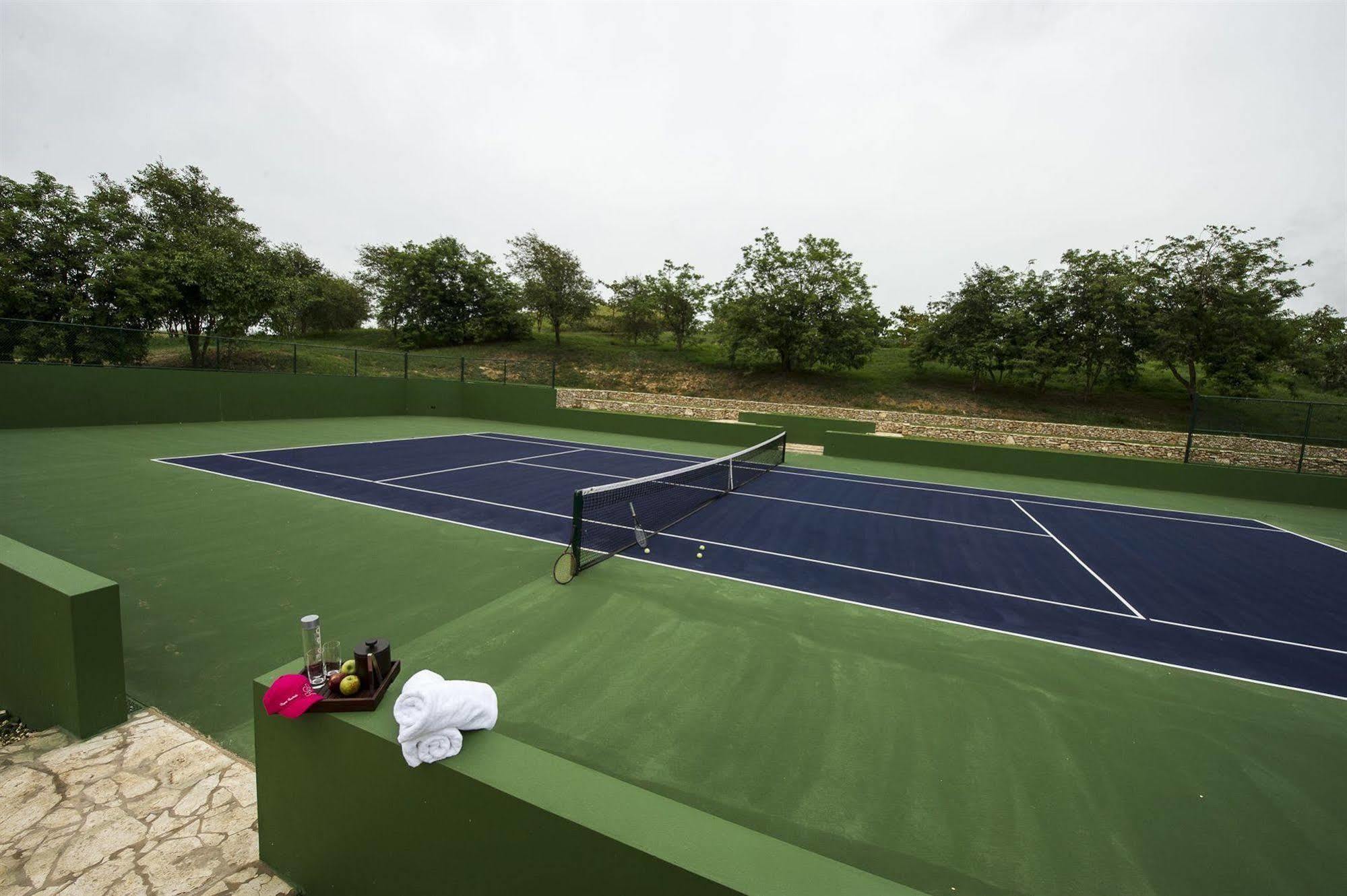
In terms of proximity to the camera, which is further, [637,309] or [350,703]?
[637,309]

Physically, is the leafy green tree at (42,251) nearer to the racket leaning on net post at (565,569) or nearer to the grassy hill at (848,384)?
the grassy hill at (848,384)

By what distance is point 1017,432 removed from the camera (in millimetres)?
22938

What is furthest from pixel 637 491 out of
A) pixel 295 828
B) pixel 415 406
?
pixel 415 406

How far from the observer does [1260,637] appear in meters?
5.47

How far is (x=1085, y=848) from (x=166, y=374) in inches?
856

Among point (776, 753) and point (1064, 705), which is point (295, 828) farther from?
point (1064, 705)

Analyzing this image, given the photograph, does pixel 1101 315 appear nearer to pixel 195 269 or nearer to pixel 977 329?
pixel 977 329

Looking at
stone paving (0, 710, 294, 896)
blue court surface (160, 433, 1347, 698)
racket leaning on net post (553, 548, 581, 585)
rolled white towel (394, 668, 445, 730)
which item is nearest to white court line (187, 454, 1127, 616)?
blue court surface (160, 433, 1347, 698)

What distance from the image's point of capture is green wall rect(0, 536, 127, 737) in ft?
9.70

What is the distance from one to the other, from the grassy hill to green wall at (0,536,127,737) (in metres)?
22.8

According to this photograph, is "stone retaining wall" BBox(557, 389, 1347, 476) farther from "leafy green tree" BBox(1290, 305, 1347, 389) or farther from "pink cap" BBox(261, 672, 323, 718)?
"pink cap" BBox(261, 672, 323, 718)

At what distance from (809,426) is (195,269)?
2284cm

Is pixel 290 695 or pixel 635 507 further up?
pixel 290 695

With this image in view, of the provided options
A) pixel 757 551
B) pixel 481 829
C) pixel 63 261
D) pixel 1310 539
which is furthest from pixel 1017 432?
pixel 63 261
